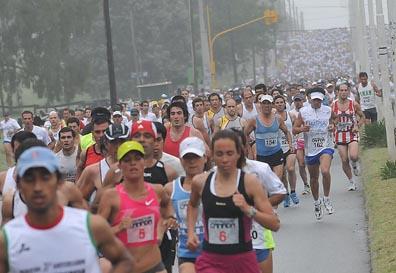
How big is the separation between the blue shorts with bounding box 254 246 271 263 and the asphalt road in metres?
2.99

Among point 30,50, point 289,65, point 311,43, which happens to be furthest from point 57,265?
point 311,43

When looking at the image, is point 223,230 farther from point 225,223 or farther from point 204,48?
point 204,48

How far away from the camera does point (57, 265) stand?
5.43 metres

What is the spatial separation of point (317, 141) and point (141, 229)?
9.06m

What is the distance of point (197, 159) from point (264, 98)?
23.3 feet

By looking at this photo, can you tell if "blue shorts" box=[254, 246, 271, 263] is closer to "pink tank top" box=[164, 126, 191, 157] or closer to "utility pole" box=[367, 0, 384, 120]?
"pink tank top" box=[164, 126, 191, 157]

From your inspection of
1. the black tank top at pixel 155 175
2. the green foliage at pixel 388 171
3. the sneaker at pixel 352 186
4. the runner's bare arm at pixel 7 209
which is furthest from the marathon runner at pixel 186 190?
the sneaker at pixel 352 186

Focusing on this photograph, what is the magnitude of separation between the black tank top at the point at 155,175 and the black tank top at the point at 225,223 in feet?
4.73

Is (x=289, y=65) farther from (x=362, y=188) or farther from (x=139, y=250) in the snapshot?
(x=139, y=250)

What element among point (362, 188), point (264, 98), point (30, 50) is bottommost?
point (362, 188)

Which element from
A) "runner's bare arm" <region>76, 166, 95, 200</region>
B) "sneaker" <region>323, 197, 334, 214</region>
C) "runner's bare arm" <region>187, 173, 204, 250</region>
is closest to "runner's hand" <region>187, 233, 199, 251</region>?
"runner's bare arm" <region>187, 173, 204, 250</region>

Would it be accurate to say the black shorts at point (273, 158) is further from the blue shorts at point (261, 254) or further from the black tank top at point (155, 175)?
the blue shorts at point (261, 254)

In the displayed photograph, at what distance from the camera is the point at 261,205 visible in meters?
7.50

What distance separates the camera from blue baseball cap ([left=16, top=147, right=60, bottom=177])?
209 inches
